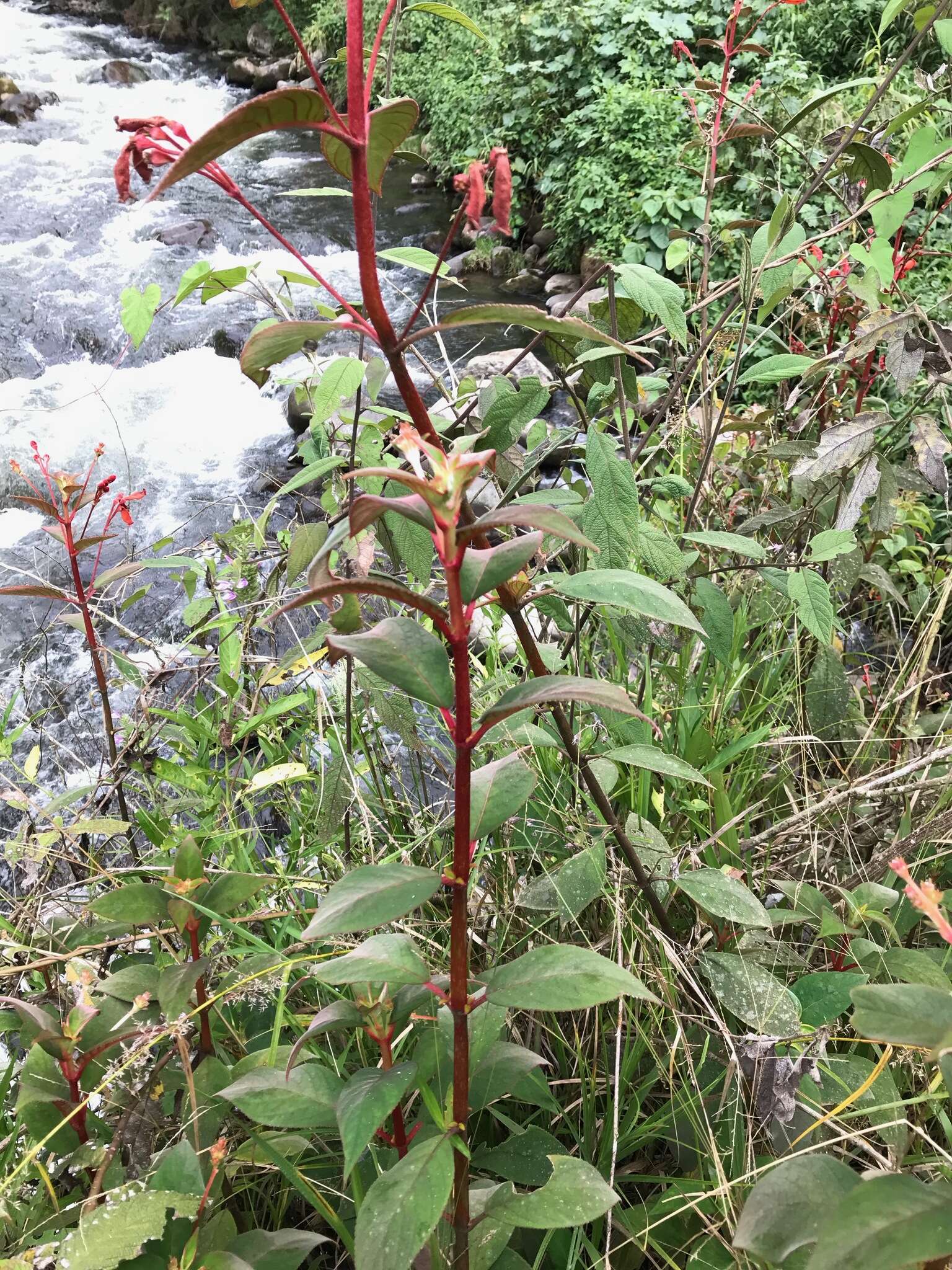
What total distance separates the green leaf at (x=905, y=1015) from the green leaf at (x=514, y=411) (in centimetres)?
65

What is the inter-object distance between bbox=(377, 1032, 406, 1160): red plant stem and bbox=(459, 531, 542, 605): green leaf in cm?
39

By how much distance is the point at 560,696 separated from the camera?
54 centimetres

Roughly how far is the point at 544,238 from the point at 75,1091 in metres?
6.12

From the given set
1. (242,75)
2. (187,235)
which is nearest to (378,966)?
(187,235)

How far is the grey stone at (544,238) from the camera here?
5.99 metres

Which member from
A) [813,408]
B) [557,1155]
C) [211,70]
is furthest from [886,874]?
[211,70]

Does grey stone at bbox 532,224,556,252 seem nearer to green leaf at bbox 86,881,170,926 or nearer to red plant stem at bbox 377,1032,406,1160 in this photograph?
green leaf at bbox 86,881,170,926

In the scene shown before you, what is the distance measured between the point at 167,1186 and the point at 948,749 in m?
0.92

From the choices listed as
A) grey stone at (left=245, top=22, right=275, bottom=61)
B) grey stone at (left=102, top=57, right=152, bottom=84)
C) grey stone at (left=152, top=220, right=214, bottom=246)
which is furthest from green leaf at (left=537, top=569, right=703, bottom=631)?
grey stone at (left=245, top=22, right=275, bottom=61)

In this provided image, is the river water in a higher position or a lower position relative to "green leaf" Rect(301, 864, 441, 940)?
lower

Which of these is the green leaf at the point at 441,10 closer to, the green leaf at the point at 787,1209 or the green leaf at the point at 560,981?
the green leaf at the point at 560,981

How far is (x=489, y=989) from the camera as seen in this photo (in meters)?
0.64

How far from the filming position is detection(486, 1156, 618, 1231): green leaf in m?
0.64

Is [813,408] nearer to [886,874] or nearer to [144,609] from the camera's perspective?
[886,874]
